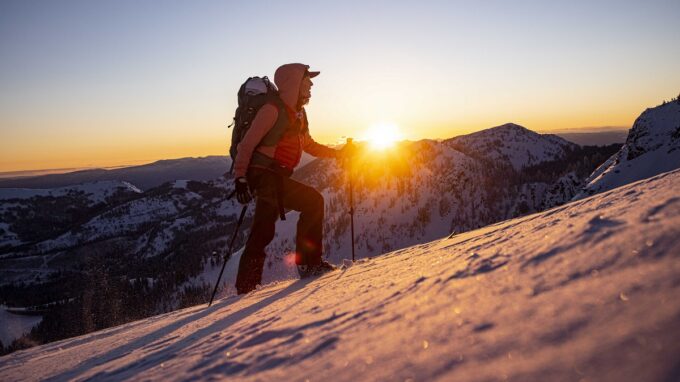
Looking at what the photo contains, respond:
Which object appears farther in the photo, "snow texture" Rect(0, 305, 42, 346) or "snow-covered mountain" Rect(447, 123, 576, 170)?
"snow-covered mountain" Rect(447, 123, 576, 170)

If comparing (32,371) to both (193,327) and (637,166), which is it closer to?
(193,327)

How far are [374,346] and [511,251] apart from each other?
1376mm

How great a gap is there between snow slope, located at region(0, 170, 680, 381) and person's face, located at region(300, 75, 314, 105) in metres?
3.30

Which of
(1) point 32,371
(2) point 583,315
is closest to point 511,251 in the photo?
(2) point 583,315

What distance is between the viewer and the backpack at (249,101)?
204 inches

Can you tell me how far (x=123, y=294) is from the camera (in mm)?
74312

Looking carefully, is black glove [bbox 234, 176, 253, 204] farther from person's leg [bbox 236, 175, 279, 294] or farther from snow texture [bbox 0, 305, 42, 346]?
snow texture [bbox 0, 305, 42, 346]

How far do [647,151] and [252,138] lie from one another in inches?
559

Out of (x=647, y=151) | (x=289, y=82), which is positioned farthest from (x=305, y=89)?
(x=647, y=151)

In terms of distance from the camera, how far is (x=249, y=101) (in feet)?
17.0

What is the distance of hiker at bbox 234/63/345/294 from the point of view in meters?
5.09

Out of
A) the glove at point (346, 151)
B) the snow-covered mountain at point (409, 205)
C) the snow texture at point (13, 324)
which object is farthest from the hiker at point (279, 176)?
the snow texture at point (13, 324)

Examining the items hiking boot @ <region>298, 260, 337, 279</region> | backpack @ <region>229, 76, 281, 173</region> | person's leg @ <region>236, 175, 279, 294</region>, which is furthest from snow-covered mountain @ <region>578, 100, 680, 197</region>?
backpack @ <region>229, 76, 281, 173</region>

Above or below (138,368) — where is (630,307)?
above
